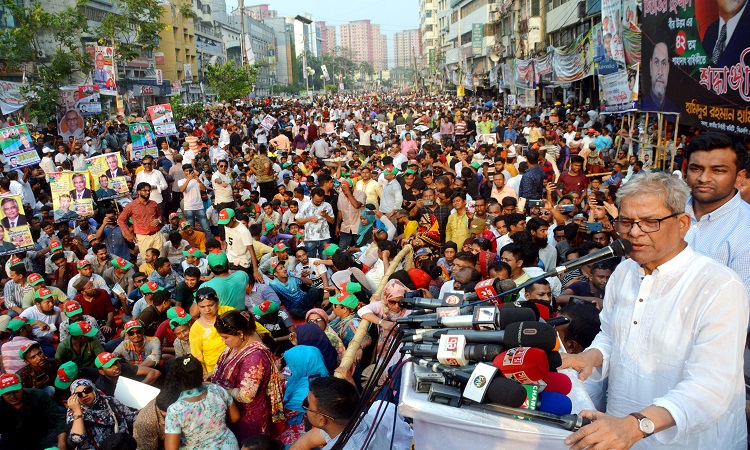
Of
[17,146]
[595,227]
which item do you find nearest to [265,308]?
[595,227]

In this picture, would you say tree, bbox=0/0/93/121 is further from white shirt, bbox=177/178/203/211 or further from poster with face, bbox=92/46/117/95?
white shirt, bbox=177/178/203/211

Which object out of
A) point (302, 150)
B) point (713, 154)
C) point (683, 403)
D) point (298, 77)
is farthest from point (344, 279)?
point (298, 77)

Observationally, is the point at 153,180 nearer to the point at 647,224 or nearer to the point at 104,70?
the point at 647,224

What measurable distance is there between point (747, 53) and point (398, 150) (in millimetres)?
8279

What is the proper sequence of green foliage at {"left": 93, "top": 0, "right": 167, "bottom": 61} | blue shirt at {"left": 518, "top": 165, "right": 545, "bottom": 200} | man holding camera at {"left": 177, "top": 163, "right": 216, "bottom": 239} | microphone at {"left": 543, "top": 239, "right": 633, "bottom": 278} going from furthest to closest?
green foliage at {"left": 93, "top": 0, "right": 167, "bottom": 61}
man holding camera at {"left": 177, "top": 163, "right": 216, "bottom": 239}
blue shirt at {"left": 518, "top": 165, "right": 545, "bottom": 200}
microphone at {"left": 543, "top": 239, "right": 633, "bottom": 278}

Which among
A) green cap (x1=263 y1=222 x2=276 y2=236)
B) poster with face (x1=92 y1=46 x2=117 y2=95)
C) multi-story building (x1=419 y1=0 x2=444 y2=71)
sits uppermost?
multi-story building (x1=419 y1=0 x2=444 y2=71)

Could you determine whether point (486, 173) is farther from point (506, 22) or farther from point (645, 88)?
point (506, 22)

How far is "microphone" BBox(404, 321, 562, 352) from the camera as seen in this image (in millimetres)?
1804

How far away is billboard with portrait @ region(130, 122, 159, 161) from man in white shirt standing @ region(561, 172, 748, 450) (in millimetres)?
13340

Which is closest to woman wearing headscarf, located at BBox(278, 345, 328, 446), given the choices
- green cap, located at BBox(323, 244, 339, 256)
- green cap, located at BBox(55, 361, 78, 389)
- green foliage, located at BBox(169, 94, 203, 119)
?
green cap, located at BBox(55, 361, 78, 389)

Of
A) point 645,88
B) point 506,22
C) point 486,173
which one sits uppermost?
point 506,22

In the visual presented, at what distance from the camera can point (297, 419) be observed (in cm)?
459

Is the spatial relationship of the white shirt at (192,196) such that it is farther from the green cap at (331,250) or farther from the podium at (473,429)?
the podium at (473,429)

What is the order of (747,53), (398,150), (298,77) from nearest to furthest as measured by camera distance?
1. (747,53)
2. (398,150)
3. (298,77)
